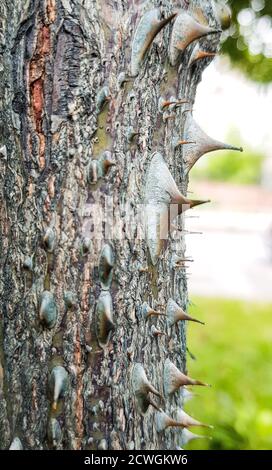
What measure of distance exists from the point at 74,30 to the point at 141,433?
765 mm

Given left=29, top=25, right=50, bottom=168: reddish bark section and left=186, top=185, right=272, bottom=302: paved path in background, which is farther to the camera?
left=186, top=185, right=272, bottom=302: paved path in background

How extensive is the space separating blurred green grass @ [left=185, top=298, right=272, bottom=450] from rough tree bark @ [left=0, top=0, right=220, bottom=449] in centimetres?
76

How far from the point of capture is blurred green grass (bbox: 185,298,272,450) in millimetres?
2863

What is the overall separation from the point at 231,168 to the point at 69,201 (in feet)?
68.3

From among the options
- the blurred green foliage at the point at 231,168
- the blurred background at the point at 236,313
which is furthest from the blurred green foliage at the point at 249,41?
the blurred green foliage at the point at 231,168

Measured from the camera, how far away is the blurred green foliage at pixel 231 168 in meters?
20.7

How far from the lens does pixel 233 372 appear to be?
4.03 metres

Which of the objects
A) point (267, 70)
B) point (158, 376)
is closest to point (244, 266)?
point (267, 70)

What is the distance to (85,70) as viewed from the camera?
1046 mm

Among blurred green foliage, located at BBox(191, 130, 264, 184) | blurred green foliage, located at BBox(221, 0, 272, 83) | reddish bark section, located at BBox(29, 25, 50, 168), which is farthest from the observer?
blurred green foliage, located at BBox(191, 130, 264, 184)

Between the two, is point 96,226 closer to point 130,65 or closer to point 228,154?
point 130,65

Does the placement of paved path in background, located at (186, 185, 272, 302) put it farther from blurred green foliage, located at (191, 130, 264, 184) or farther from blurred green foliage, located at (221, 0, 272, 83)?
blurred green foliage, located at (191, 130, 264, 184)

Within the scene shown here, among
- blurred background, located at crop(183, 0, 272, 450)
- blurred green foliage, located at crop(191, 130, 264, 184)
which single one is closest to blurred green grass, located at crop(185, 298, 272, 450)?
blurred background, located at crop(183, 0, 272, 450)

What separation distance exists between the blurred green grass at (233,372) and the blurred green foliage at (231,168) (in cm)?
1515
